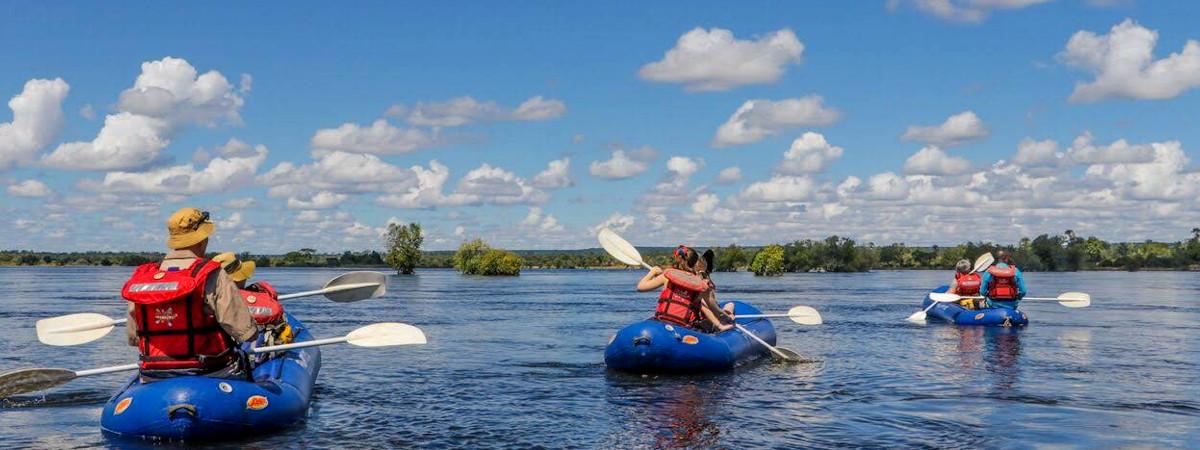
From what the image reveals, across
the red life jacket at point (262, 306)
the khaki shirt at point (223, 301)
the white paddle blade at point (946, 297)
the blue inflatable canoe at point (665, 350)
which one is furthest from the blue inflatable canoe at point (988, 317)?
the khaki shirt at point (223, 301)

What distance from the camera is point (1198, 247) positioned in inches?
4938

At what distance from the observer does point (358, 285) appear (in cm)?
1374

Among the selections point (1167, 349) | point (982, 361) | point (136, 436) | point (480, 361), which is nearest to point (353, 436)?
point (136, 436)

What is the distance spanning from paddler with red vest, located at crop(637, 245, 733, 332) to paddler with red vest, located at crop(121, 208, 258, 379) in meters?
6.64

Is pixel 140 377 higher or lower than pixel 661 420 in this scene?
higher

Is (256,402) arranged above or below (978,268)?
below

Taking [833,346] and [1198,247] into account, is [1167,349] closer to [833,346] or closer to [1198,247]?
[833,346]

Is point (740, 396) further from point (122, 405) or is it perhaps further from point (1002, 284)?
point (1002, 284)

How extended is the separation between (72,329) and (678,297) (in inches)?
306

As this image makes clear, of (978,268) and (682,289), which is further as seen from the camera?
(978,268)

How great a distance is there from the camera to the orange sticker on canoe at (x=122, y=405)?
8938 mm

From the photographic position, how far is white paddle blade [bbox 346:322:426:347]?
34.5 ft

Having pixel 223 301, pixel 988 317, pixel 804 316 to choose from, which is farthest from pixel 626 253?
pixel 988 317

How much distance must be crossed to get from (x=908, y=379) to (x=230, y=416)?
9.64 metres
